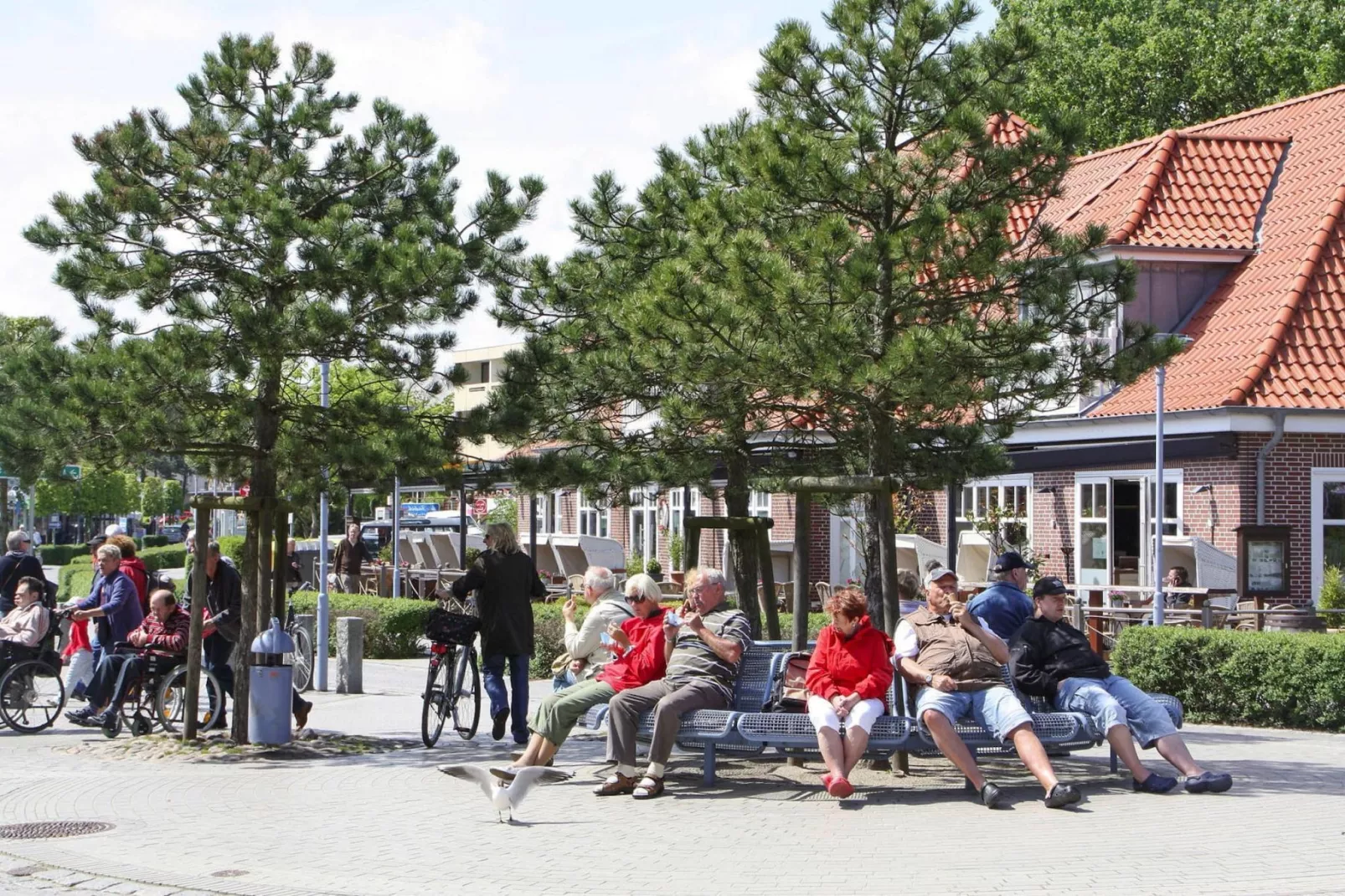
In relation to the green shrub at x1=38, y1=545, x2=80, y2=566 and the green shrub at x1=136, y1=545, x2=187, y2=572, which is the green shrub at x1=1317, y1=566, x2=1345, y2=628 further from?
the green shrub at x1=38, y1=545, x2=80, y2=566

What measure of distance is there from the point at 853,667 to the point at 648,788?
1493mm

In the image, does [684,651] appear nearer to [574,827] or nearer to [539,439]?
[574,827]

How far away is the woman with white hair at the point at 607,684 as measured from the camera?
36.8 ft

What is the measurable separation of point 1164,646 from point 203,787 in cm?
888

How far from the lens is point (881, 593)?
1291cm

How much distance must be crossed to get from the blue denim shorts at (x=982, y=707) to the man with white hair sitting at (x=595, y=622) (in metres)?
2.86

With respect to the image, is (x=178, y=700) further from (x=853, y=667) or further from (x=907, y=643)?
(x=907, y=643)

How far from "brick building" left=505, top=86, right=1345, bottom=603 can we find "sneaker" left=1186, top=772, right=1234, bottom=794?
7459 millimetres

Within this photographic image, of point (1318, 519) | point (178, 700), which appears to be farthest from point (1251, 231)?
point (178, 700)

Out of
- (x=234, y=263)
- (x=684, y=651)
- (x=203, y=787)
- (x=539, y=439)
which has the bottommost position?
(x=203, y=787)

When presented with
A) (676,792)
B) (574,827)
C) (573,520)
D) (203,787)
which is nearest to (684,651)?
(676,792)

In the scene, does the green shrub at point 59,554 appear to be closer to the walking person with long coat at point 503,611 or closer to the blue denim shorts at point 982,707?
the walking person with long coat at point 503,611

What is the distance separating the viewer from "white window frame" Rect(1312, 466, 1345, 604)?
72.3ft

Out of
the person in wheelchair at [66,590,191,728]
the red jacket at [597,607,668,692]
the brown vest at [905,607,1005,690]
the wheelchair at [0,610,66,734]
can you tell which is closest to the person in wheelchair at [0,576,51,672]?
the wheelchair at [0,610,66,734]
